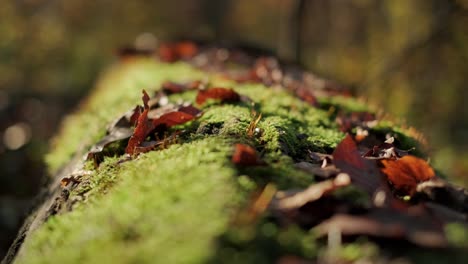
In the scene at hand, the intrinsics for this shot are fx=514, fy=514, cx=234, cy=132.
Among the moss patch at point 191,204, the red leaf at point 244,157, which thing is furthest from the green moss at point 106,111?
the red leaf at point 244,157

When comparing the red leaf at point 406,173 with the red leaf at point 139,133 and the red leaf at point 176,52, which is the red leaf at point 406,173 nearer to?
the red leaf at point 139,133

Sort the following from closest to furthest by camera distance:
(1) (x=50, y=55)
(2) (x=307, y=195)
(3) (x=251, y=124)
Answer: (2) (x=307, y=195) < (3) (x=251, y=124) < (1) (x=50, y=55)

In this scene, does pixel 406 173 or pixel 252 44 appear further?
pixel 252 44

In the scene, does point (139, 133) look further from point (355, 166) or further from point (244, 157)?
point (355, 166)

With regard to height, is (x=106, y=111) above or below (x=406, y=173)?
below

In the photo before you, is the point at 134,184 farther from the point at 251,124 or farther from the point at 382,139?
the point at 382,139

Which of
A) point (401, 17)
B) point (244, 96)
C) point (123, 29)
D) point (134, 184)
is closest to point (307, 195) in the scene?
point (134, 184)

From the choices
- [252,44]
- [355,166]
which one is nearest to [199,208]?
[355,166]
